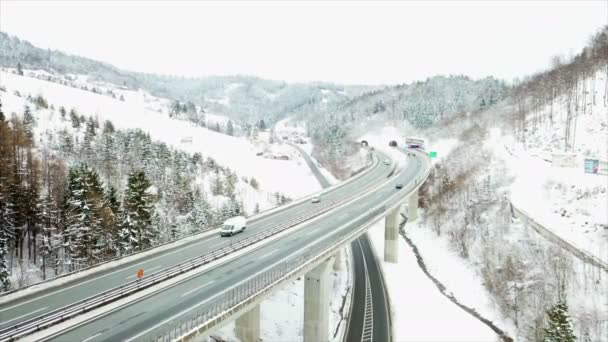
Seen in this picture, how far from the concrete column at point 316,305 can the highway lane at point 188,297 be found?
2717 mm

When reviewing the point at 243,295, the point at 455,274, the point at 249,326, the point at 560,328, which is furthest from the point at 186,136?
the point at 560,328

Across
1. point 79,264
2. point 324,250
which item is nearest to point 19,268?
point 79,264

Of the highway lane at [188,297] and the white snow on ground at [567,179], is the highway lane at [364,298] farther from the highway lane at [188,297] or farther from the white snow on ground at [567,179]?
the white snow on ground at [567,179]

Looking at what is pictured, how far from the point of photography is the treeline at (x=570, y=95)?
77750mm

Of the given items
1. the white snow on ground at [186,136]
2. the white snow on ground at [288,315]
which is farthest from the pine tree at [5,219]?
the white snow on ground at [186,136]

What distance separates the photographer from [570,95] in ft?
273

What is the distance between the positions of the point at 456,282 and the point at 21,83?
630 ft

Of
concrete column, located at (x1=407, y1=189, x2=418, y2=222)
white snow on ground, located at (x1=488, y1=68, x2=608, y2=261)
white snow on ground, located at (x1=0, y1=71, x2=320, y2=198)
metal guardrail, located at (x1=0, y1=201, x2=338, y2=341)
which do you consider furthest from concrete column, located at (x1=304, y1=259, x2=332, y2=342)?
white snow on ground, located at (x1=0, y1=71, x2=320, y2=198)

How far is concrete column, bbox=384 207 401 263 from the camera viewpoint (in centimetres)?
5909

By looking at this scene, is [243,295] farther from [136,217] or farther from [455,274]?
[455,274]

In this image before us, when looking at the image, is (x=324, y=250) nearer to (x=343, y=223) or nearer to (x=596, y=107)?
(x=343, y=223)

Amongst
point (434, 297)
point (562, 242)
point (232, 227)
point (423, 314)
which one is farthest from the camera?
point (434, 297)

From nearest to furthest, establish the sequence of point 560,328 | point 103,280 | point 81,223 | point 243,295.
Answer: point 243,295, point 103,280, point 560,328, point 81,223

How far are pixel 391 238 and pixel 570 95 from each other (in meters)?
56.0
